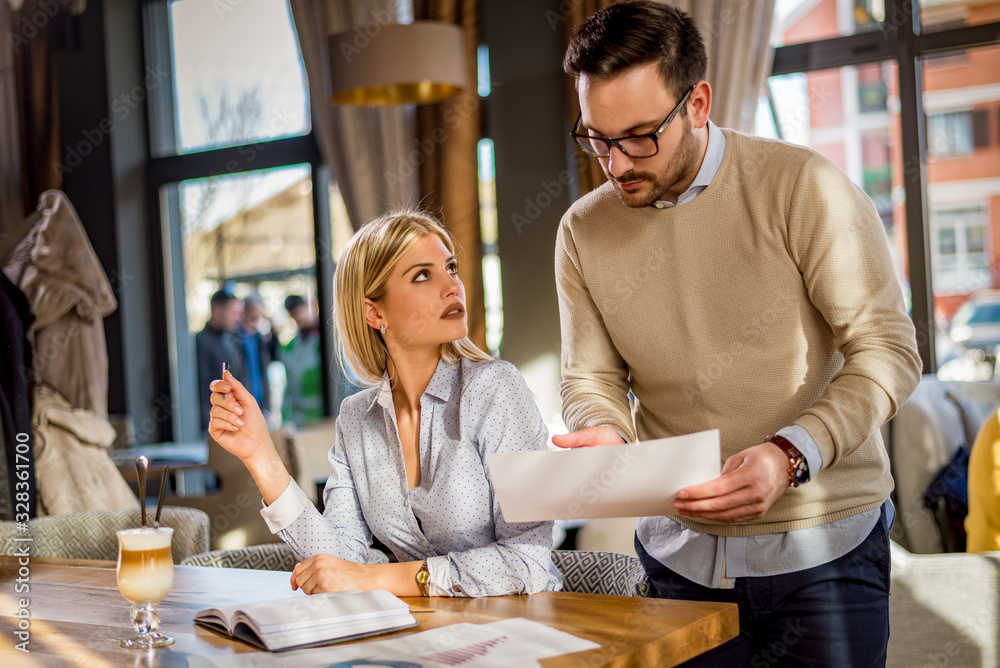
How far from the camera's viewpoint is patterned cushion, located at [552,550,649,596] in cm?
185

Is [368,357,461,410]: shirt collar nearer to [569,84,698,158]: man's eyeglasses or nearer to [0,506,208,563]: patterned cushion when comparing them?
[569,84,698,158]: man's eyeglasses

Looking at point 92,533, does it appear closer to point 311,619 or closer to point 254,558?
point 254,558

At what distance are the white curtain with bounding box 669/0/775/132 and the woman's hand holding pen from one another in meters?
3.24

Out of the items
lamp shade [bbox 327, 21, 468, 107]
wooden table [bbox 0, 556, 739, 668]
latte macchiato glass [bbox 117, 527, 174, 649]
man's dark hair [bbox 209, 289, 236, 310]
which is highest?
lamp shade [bbox 327, 21, 468, 107]

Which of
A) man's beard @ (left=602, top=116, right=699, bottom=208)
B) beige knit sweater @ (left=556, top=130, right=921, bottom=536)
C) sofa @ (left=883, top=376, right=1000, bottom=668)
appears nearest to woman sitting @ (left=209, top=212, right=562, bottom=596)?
beige knit sweater @ (left=556, top=130, right=921, bottom=536)

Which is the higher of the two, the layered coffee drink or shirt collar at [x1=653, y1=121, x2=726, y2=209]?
shirt collar at [x1=653, y1=121, x2=726, y2=209]

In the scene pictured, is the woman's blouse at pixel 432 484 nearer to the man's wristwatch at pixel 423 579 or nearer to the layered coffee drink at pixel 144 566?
the man's wristwatch at pixel 423 579

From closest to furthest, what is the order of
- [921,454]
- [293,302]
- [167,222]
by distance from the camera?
[921,454] → [293,302] → [167,222]

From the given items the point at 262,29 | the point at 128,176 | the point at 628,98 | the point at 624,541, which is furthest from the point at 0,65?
the point at 628,98

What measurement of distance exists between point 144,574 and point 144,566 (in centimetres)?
1

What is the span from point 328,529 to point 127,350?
4.90 meters

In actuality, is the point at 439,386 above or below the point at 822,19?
below

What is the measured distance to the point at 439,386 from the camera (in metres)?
1.94

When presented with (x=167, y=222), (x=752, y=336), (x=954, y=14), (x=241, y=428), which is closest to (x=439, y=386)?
(x=241, y=428)
